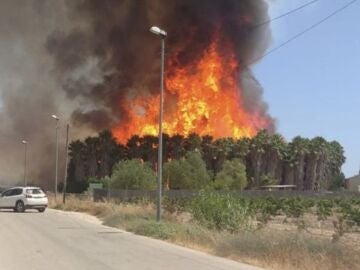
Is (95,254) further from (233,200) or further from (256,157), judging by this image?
(256,157)

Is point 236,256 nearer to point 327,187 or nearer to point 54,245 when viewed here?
point 54,245

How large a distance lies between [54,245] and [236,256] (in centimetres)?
540

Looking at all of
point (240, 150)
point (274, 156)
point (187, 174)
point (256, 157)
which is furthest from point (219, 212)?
point (274, 156)

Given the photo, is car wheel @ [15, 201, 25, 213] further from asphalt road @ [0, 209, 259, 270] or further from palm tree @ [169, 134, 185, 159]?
palm tree @ [169, 134, 185, 159]

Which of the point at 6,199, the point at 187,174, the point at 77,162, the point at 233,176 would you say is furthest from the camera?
the point at 77,162

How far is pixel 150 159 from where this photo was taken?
94250 mm

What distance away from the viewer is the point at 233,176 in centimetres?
8412

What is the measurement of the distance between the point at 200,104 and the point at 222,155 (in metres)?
8.23

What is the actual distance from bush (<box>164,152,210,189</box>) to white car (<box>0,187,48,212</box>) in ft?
120

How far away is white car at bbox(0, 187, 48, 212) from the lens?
141 feet

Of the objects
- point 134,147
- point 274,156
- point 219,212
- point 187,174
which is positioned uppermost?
point 134,147

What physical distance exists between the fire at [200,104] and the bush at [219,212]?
65.7m

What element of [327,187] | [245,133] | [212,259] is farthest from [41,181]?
[212,259]

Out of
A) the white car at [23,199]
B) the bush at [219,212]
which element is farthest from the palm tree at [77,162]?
the bush at [219,212]
